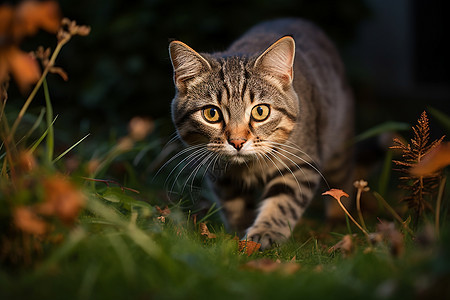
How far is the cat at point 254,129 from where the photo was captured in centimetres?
237

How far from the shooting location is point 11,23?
1284 millimetres

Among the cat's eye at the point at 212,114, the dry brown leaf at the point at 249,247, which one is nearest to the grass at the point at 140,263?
the dry brown leaf at the point at 249,247

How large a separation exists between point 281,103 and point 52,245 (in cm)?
139

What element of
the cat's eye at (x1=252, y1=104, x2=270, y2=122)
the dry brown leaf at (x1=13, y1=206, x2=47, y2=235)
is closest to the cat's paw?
the cat's eye at (x1=252, y1=104, x2=270, y2=122)

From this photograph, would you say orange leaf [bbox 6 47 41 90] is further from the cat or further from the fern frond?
the fern frond

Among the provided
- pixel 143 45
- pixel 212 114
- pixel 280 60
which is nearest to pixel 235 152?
pixel 212 114

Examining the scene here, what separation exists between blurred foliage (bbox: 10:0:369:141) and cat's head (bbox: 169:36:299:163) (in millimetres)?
2117

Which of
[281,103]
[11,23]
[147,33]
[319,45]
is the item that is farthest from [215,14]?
[11,23]

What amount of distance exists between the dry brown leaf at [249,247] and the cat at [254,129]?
0.50 feet

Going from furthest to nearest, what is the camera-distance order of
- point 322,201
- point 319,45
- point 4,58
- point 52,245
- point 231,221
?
point 322,201 < point 319,45 < point 231,221 < point 52,245 < point 4,58

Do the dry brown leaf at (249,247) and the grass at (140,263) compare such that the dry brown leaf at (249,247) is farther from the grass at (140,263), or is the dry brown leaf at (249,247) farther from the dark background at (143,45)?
the dark background at (143,45)

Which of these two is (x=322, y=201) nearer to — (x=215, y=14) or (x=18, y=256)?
(x=215, y=14)

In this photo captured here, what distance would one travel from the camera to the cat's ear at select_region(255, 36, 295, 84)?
241 centimetres

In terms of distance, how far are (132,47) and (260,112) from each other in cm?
272
